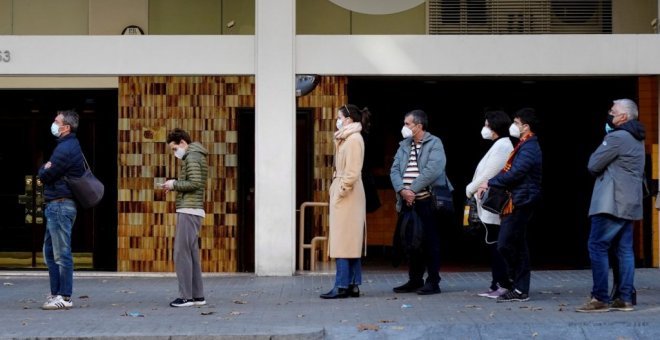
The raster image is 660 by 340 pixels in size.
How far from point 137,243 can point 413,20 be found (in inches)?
180

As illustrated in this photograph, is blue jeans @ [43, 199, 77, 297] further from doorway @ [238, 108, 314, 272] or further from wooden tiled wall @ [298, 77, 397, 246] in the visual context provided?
wooden tiled wall @ [298, 77, 397, 246]

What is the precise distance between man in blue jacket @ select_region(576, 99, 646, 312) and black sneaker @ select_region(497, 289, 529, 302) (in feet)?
3.30

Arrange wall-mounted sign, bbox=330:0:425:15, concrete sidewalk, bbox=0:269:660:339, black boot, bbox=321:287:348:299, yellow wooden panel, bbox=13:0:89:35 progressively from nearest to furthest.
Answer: concrete sidewalk, bbox=0:269:660:339
black boot, bbox=321:287:348:299
wall-mounted sign, bbox=330:0:425:15
yellow wooden panel, bbox=13:0:89:35

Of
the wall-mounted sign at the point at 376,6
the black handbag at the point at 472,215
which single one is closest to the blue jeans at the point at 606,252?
the black handbag at the point at 472,215

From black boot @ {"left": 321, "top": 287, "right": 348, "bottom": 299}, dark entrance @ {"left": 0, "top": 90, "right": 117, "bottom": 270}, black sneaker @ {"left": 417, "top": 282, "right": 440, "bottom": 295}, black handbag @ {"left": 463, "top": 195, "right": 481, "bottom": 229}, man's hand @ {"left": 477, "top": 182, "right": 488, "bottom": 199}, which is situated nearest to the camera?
man's hand @ {"left": 477, "top": 182, "right": 488, "bottom": 199}

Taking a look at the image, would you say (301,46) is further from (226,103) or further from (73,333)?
(73,333)

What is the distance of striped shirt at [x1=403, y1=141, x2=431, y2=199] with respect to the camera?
1086 centimetres

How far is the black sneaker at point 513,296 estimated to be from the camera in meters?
10.3

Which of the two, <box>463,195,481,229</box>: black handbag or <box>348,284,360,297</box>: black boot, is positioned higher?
<box>463,195,481,229</box>: black handbag

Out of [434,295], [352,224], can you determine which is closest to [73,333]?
[352,224]

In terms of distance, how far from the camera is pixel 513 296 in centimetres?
1034

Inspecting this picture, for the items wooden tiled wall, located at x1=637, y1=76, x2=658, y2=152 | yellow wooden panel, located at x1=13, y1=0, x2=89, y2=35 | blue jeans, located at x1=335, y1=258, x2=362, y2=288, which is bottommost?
blue jeans, located at x1=335, y1=258, x2=362, y2=288

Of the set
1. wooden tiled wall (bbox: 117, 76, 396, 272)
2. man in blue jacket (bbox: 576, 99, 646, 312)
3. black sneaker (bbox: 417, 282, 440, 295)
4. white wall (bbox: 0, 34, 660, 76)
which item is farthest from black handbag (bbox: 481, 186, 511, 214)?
wooden tiled wall (bbox: 117, 76, 396, 272)

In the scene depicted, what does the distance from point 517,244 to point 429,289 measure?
1.25 metres
